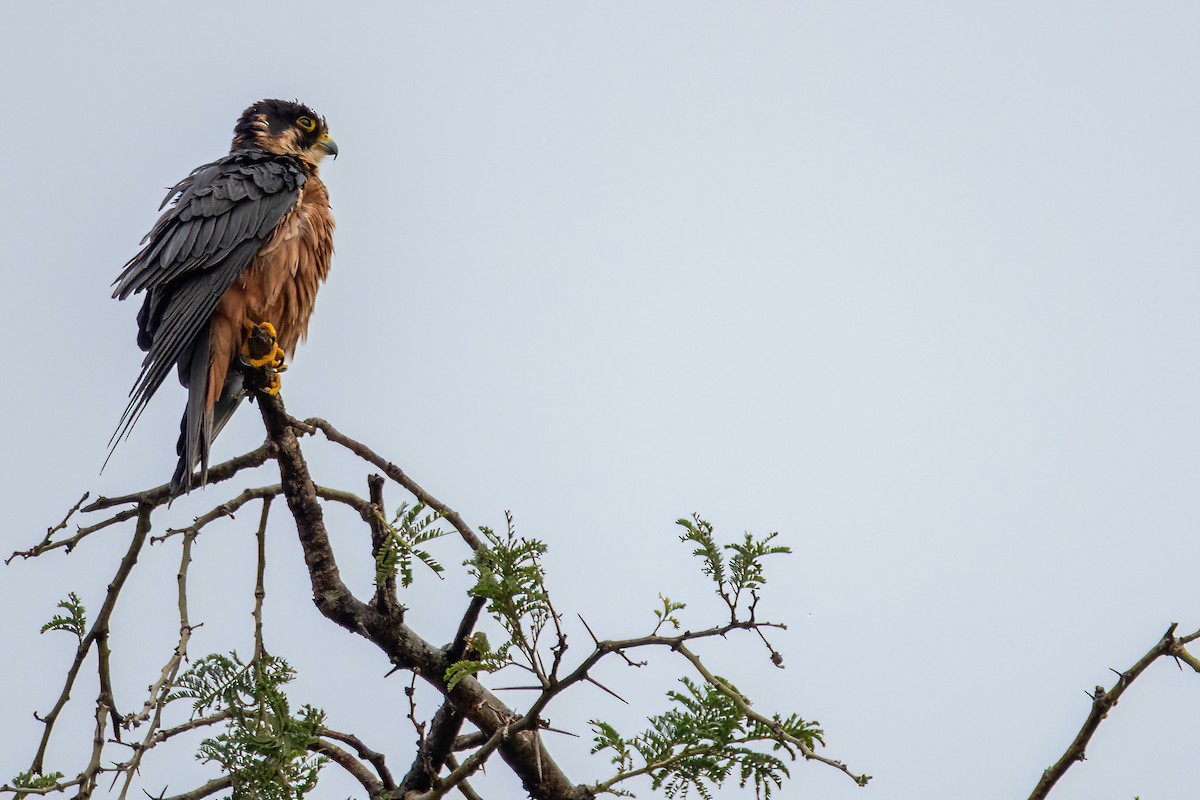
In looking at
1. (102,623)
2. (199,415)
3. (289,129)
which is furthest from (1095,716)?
(289,129)

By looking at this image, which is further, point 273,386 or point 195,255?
point 195,255

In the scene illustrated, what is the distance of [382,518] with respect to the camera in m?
2.67

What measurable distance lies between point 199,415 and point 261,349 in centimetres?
44

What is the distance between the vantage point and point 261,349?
407 centimetres

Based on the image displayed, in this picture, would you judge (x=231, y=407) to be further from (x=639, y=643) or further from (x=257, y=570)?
(x=639, y=643)

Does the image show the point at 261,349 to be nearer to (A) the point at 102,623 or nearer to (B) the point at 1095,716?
(A) the point at 102,623

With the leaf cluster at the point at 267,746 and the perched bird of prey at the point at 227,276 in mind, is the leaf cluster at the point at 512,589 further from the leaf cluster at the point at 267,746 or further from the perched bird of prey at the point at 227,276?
the perched bird of prey at the point at 227,276

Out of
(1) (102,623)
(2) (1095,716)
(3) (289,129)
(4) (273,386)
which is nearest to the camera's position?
(2) (1095,716)

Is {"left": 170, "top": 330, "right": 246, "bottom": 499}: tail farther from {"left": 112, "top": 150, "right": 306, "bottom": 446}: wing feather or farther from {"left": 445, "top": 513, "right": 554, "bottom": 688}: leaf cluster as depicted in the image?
{"left": 445, "top": 513, "right": 554, "bottom": 688}: leaf cluster

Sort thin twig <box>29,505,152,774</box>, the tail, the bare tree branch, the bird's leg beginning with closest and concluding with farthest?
the bare tree branch < thin twig <box>29,505,152,774</box> < the tail < the bird's leg

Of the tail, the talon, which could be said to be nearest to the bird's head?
the tail

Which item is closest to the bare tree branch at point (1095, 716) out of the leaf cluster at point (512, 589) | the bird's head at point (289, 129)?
the leaf cluster at point (512, 589)

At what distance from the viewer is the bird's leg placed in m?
3.97

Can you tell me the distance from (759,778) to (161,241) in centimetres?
328
